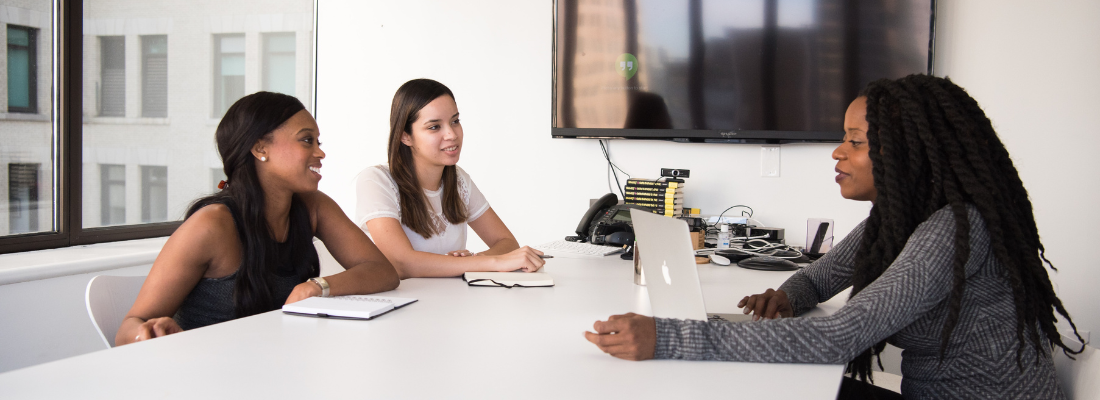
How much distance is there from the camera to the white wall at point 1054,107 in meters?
2.78

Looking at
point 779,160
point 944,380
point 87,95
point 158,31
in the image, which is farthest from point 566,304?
point 158,31

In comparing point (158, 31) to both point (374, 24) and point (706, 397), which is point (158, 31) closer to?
point (374, 24)

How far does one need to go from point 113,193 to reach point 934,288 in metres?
3.24

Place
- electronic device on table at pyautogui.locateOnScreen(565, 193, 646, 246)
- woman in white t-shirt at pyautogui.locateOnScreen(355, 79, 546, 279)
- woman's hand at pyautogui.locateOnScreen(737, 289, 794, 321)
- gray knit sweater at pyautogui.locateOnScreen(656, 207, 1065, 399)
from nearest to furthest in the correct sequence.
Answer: gray knit sweater at pyautogui.locateOnScreen(656, 207, 1065, 399) < woman's hand at pyautogui.locateOnScreen(737, 289, 794, 321) < woman in white t-shirt at pyautogui.locateOnScreen(355, 79, 546, 279) < electronic device on table at pyautogui.locateOnScreen(565, 193, 646, 246)

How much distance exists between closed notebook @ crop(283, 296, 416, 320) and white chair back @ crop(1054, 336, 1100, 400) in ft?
3.84

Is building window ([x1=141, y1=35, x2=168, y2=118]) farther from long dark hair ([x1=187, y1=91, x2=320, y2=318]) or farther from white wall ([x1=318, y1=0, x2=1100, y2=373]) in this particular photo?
long dark hair ([x1=187, y1=91, x2=320, y2=318])

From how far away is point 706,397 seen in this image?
3.07ft

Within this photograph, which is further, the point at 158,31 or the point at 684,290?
the point at 158,31

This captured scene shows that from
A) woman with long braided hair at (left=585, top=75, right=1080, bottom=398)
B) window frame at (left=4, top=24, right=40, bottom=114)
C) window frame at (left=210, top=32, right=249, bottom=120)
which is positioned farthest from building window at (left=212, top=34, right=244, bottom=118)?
woman with long braided hair at (left=585, top=75, right=1080, bottom=398)

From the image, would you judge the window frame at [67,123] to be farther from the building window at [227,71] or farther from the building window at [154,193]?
the building window at [227,71]

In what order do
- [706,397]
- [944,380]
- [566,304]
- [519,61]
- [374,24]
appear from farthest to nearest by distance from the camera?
1. [374,24]
2. [519,61]
3. [566,304]
4. [944,380]
5. [706,397]

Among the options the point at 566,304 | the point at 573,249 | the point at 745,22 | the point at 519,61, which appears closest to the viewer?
the point at 566,304

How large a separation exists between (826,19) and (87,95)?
315 cm

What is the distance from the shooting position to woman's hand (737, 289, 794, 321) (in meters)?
1.45
